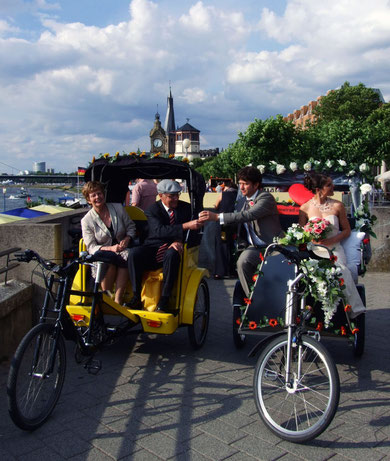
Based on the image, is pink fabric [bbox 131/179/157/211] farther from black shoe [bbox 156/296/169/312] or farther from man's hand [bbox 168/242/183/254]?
black shoe [bbox 156/296/169/312]

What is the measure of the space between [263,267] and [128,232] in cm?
168

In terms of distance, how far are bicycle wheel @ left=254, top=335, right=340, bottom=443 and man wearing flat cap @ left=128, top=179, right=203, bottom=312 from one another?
67.1 inches

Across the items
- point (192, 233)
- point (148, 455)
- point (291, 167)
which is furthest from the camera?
point (291, 167)

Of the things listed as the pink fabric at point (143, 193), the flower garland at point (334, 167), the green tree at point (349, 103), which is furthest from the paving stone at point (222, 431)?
the green tree at point (349, 103)

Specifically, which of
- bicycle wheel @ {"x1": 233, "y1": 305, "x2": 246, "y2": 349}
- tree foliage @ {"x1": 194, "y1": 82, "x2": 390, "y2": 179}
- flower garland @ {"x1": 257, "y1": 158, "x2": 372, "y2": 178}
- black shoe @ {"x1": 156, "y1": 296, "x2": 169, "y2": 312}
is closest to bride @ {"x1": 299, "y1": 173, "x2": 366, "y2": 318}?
bicycle wheel @ {"x1": 233, "y1": 305, "x2": 246, "y2": 349}

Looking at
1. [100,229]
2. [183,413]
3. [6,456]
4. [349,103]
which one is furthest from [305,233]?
[349,103]

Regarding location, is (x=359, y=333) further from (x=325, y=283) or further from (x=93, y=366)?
(x=93, y=366)

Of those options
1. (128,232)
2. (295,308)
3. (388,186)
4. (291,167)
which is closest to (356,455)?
(295,308)

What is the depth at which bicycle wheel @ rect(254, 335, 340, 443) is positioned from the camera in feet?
11.7

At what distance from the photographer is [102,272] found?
4.77m

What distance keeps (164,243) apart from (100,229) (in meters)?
0.73

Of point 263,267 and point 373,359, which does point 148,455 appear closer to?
point 263,267

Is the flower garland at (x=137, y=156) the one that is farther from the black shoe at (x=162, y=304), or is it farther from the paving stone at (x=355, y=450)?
the paving stone at (x=355, y=450)

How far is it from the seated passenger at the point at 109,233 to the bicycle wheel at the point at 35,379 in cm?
145
